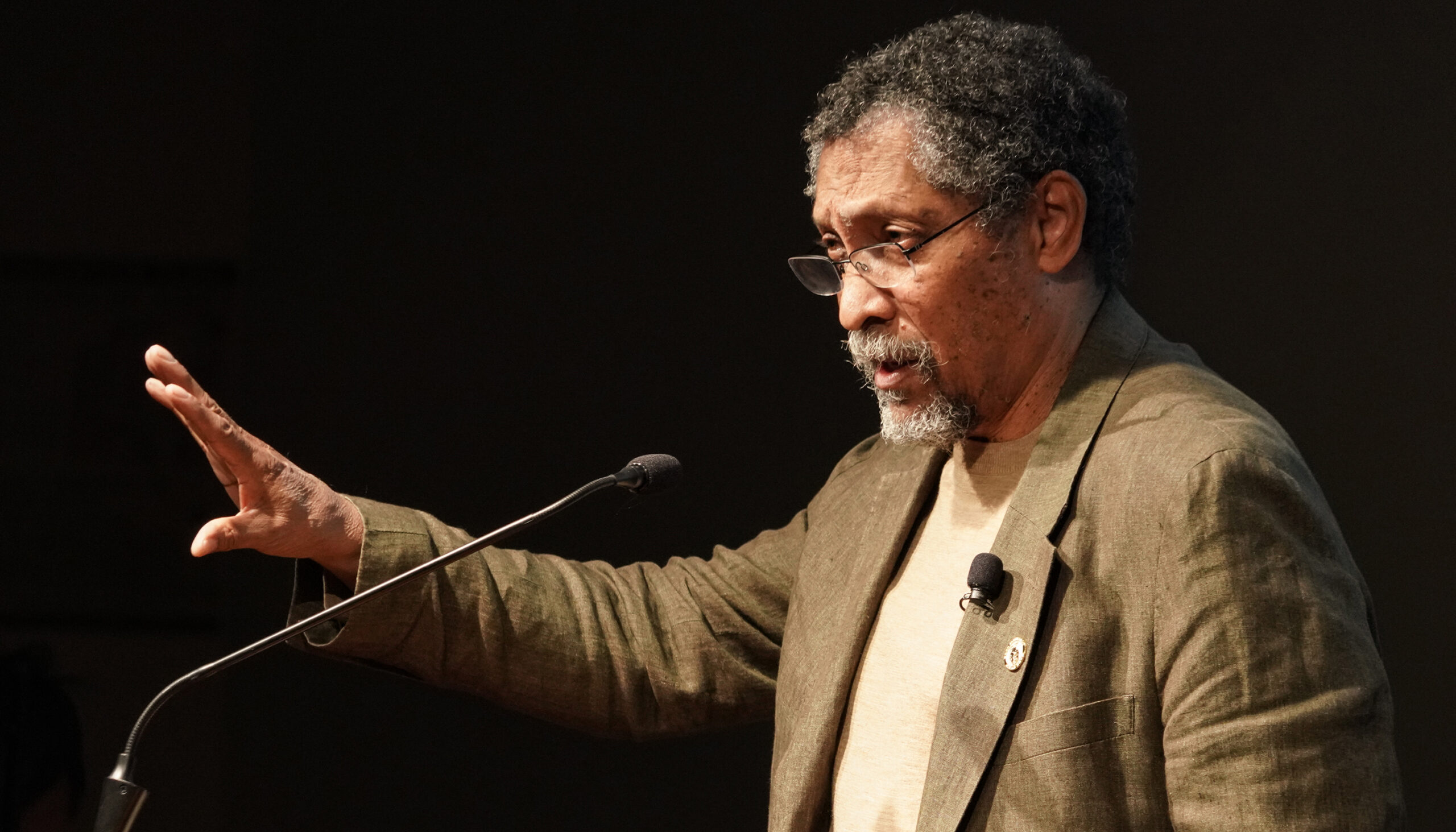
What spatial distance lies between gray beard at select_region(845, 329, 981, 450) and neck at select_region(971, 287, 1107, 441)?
0.18ft

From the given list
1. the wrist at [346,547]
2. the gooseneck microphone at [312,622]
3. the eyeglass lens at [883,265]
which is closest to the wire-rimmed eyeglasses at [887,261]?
the eyeglass lens at [883,265]

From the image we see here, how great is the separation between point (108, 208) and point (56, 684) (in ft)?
2.92

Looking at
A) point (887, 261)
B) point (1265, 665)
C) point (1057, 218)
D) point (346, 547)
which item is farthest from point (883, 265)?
point (346, 547)

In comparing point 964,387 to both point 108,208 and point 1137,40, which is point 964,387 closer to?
point 1137,40

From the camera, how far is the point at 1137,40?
2281 mm

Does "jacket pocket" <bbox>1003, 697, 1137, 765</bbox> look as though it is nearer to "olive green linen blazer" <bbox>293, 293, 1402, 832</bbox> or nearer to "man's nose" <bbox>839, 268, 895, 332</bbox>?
"olive green linen blazer" <bbox>293, 293, 1402, 832</bbox>

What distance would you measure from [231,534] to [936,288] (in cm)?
87

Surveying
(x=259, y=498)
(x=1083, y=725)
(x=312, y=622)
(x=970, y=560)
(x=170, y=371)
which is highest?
(x=170, y=371)

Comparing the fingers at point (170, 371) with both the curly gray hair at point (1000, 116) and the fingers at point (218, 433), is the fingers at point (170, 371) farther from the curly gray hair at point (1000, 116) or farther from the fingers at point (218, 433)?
the curly gray hair at point (1000, 116)

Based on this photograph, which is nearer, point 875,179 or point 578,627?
point 875,179

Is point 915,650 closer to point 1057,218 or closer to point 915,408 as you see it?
point 915,408

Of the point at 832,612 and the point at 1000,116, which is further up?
the point at 1000,116

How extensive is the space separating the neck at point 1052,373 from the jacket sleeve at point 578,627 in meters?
0.43

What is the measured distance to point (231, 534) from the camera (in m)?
1.60
